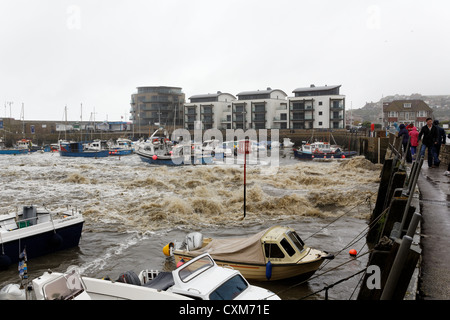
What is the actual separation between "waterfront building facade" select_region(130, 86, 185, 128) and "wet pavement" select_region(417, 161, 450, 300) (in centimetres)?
10464

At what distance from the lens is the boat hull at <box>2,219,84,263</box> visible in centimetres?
1361

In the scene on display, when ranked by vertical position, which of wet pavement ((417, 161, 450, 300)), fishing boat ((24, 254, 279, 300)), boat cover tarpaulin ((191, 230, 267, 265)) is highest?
wet pavement ((417, 161, 450, 300))

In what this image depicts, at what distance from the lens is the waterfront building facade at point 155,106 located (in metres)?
117

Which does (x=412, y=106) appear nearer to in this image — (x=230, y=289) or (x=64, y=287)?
(x=230, y=289)

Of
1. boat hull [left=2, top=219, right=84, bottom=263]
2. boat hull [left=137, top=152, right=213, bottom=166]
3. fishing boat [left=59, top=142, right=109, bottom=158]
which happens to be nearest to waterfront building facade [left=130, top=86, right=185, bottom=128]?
fishing boat [left=59, top=142, right=109, bottom=158]

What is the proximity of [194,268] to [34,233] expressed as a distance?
853 cm

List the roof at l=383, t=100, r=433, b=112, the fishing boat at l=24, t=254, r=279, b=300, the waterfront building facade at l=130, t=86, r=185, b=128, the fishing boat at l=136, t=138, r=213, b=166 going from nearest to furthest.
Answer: the fishing boat at l=24, t=254, r=279, b=300
the fishing boat at l=136, t=138, r=213, b=166
the roof at l=383, t=100, r=433, b=112
the waterfront building facade at l=130, t=86, r=185, b=128

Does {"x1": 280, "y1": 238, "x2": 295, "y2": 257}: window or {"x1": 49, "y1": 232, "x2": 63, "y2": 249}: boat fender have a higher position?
{"x1": 280, "y1": 238, "x2": 295, "y2": 257}: window

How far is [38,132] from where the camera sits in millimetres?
118625

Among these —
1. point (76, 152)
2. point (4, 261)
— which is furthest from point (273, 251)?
point (76, 152)

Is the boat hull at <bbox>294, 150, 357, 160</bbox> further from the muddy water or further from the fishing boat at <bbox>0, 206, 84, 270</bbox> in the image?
the fishing boat at <bbox>0, 206, 84, 270</bbox>

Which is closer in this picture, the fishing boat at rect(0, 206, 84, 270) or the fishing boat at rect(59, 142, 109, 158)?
the fishing boat at rect(0, 206, 84, 270)

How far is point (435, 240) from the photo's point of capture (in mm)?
10016
